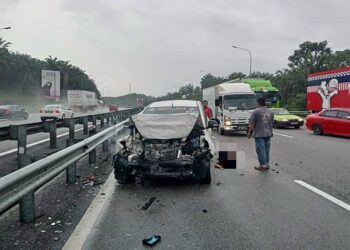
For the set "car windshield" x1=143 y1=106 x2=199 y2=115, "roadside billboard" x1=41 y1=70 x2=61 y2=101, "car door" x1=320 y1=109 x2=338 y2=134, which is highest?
"roadside billboard" x1=41 y1=70 x2=61 y2=101

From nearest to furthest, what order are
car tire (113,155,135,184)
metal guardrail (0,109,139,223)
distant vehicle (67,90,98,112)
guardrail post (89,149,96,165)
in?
1. metal guardrail (0,109,139,223)
2. car tire (113,155,135,184)
3. guardrail post (89,149,96,165)
4. distant vehicle (67,90,98,112)

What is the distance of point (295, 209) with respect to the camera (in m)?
6.43

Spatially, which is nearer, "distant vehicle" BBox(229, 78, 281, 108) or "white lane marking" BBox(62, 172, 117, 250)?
"white lane marking" BBox(62, 172, 117, 250)

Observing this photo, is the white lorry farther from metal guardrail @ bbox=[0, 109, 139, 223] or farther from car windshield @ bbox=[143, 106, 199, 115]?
metal guardrail @ bbox=[0, 109, 139, 223]

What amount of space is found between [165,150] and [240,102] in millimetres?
14528

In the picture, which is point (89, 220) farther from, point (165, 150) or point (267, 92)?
point (267, 92)

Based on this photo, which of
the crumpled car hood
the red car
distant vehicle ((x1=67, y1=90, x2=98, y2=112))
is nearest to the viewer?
the crumpled car hood

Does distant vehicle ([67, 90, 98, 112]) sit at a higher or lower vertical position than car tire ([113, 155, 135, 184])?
higher

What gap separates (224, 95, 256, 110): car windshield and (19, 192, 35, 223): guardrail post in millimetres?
17504

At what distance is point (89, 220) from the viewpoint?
5812mm

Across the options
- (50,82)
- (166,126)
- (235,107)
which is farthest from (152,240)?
(50,82)

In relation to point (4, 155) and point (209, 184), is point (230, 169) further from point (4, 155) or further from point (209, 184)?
point (4, 155)

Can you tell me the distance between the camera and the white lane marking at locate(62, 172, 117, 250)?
4.85 meters

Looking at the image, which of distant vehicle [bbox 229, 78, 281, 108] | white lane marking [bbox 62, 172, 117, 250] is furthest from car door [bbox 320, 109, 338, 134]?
white lane marking [bbox 62, 172, 117, 250]
